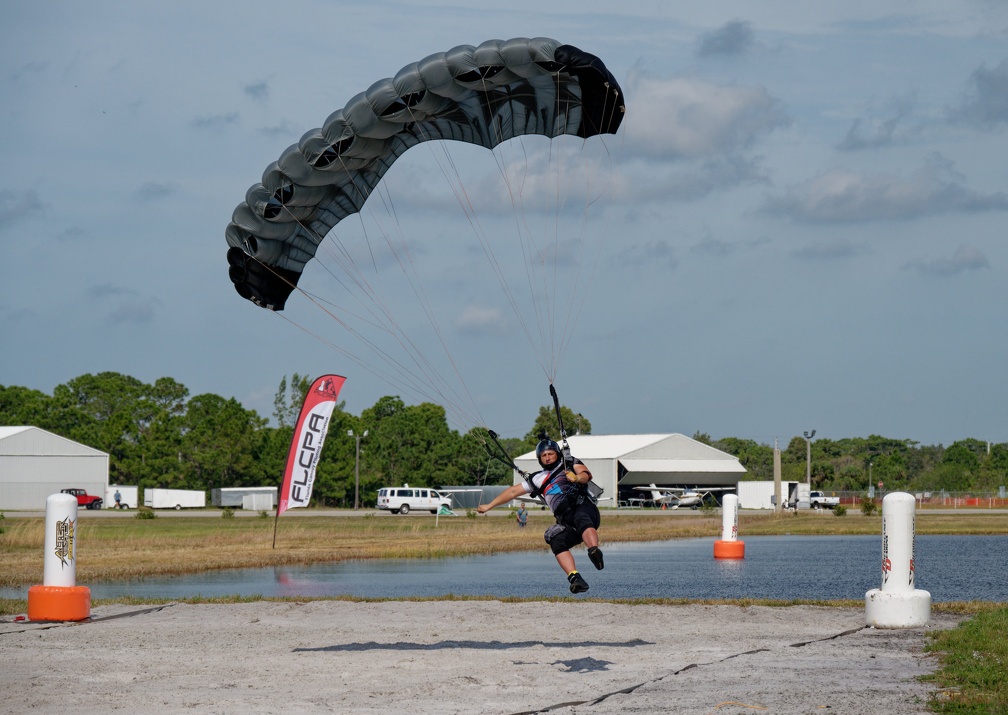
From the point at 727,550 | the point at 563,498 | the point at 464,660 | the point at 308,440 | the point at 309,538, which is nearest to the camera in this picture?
the point at 464,660

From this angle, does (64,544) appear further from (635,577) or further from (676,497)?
(676,497)

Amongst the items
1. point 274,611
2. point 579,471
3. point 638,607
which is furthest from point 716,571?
point 579,471

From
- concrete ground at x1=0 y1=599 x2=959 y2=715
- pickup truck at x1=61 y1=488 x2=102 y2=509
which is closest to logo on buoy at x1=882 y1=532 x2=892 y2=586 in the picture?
concrete ground at x1=0 y1=599 x2=959 y2=715

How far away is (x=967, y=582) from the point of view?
24609 mm

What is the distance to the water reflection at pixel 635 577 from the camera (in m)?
22.2

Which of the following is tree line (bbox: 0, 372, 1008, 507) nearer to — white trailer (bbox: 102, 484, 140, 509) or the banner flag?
white trailer (bbox: 102, 484, 140, 509)

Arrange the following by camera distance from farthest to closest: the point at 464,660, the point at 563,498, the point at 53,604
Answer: the point at 53,604, the point at 563,498, the point at 464,660

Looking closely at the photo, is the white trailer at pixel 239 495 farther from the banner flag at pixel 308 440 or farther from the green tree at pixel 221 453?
the banner flag at pixel 308 440

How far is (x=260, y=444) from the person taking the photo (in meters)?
92.2

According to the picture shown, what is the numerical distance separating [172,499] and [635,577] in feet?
197

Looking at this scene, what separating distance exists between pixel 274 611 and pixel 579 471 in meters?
5.89

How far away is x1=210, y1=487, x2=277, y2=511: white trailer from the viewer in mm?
77938

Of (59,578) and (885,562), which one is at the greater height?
(885,562)

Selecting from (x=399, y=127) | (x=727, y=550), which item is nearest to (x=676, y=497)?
(x=727, y=550)
